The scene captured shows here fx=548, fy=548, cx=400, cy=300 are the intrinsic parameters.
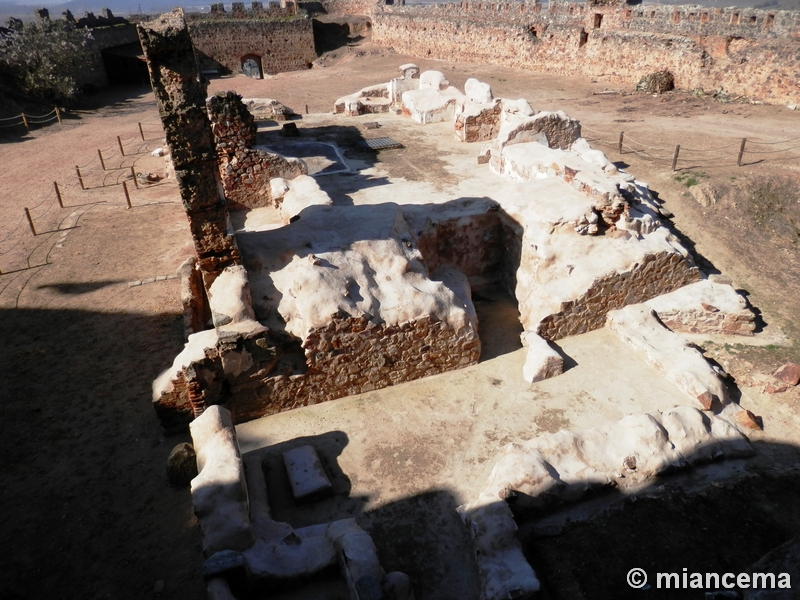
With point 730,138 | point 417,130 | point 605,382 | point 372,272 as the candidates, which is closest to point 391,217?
point 372,272

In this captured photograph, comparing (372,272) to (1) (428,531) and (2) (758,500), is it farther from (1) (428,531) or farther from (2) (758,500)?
(2) (758,500)

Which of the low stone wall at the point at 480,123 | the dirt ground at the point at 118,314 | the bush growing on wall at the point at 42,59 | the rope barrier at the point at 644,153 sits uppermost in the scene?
the bush growing on wall at the point at 42,59

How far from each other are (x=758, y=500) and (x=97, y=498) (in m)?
6.28

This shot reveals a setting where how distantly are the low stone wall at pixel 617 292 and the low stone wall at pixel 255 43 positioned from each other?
26.4 metres

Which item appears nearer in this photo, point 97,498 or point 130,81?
point 97,498

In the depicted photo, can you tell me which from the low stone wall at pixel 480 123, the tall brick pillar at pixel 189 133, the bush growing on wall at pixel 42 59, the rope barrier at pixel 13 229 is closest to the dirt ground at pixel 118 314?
the rope barrier at pixel 13 229

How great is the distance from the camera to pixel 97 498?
5383mm

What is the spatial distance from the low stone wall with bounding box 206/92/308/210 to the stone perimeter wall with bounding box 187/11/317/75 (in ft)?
67.1

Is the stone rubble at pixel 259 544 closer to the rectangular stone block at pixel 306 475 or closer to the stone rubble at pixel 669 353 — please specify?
the rectangular stone block at pixel 306 475

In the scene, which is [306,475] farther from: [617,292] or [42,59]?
[42,59]

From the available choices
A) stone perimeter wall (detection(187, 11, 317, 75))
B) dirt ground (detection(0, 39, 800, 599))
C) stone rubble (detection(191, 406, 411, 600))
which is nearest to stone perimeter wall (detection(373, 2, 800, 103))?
dirt ground (detection(0, 39, 800, 599))

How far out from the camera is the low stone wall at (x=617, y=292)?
7348 mm

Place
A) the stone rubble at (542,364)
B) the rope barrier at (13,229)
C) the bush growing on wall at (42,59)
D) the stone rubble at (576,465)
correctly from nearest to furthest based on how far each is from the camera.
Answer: the stone rubble at (576,465) < the stone rubble at (542,364) < the rope barrier at (13,229) < the bush growing on wall at (42,59)

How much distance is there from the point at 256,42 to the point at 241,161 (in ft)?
71.5
